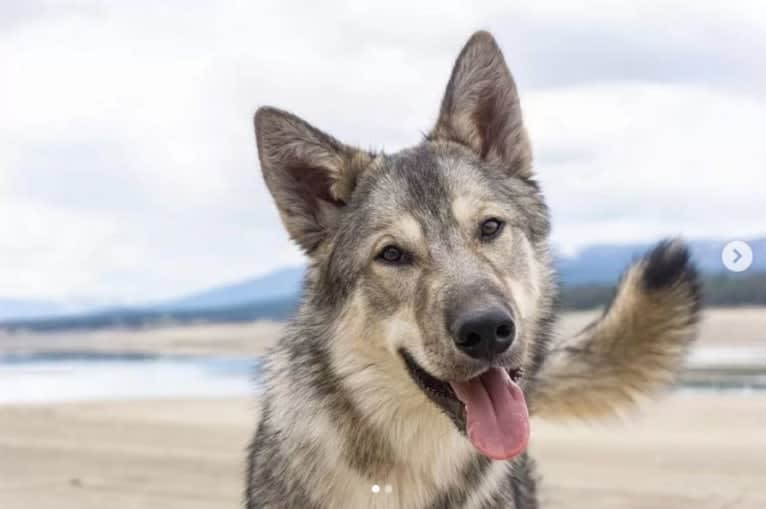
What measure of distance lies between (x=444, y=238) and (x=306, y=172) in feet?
2.49

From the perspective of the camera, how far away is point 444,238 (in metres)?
4.15

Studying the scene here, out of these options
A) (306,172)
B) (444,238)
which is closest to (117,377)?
(306,172)

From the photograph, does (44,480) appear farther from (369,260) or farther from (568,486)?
(369,260)

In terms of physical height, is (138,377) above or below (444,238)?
below

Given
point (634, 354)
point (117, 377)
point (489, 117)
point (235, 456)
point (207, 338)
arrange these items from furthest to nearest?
1. point (207, 338)
2. point (117, 377)
3. point (235, 456)
4. point (634, 354)
5. point (489, 117)

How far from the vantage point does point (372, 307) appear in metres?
4.20

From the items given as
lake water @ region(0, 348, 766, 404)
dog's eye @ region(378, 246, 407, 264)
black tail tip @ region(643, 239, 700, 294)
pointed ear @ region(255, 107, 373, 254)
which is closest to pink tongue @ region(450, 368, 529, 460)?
dog's eye @ region(378, 246, 407, 264)

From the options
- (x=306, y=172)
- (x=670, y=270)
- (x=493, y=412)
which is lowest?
(x=493, y=412)

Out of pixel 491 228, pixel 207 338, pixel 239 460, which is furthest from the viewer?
pixel 207 338

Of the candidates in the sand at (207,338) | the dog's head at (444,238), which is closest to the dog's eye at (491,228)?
the dog's head at (444,238)

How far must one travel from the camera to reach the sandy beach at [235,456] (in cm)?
792

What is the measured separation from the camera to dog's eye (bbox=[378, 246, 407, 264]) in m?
4.20

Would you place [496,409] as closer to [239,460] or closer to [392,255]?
[392,255]

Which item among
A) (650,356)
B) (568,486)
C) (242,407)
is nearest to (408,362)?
(650,356)
